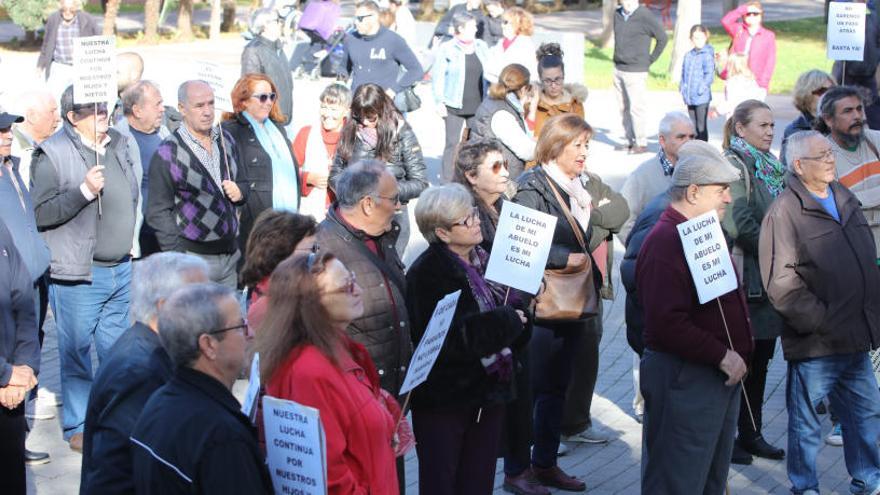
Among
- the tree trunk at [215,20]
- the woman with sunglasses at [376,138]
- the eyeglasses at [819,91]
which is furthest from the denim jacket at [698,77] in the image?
the tree trunk at [215,20]

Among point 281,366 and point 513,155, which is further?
point 513,155

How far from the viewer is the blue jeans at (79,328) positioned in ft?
25.3

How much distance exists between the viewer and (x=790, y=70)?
27922 mm

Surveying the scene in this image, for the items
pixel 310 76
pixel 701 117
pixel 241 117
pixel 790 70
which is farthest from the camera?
pixel 790 70

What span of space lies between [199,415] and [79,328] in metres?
4.23

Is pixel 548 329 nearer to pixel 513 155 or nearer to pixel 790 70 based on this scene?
pixel 513 155

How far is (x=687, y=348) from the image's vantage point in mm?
5711

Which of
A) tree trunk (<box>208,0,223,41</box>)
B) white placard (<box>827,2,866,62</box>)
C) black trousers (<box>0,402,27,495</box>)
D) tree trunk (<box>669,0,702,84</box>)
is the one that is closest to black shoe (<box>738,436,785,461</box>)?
black trousers (<box>0,402,27,495</box>)

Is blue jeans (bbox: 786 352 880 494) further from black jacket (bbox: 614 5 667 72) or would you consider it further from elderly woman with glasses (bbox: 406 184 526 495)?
black jacket (bbox: 614 5 667 72)

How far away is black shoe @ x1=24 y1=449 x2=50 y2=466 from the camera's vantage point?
7.48 metres

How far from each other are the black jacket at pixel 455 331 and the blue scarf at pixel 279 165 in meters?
3.11

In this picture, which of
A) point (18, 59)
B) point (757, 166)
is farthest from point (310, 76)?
point (757, 166)

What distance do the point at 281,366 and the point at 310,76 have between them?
22.2 m

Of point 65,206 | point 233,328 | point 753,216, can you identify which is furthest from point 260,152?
point 233,328
